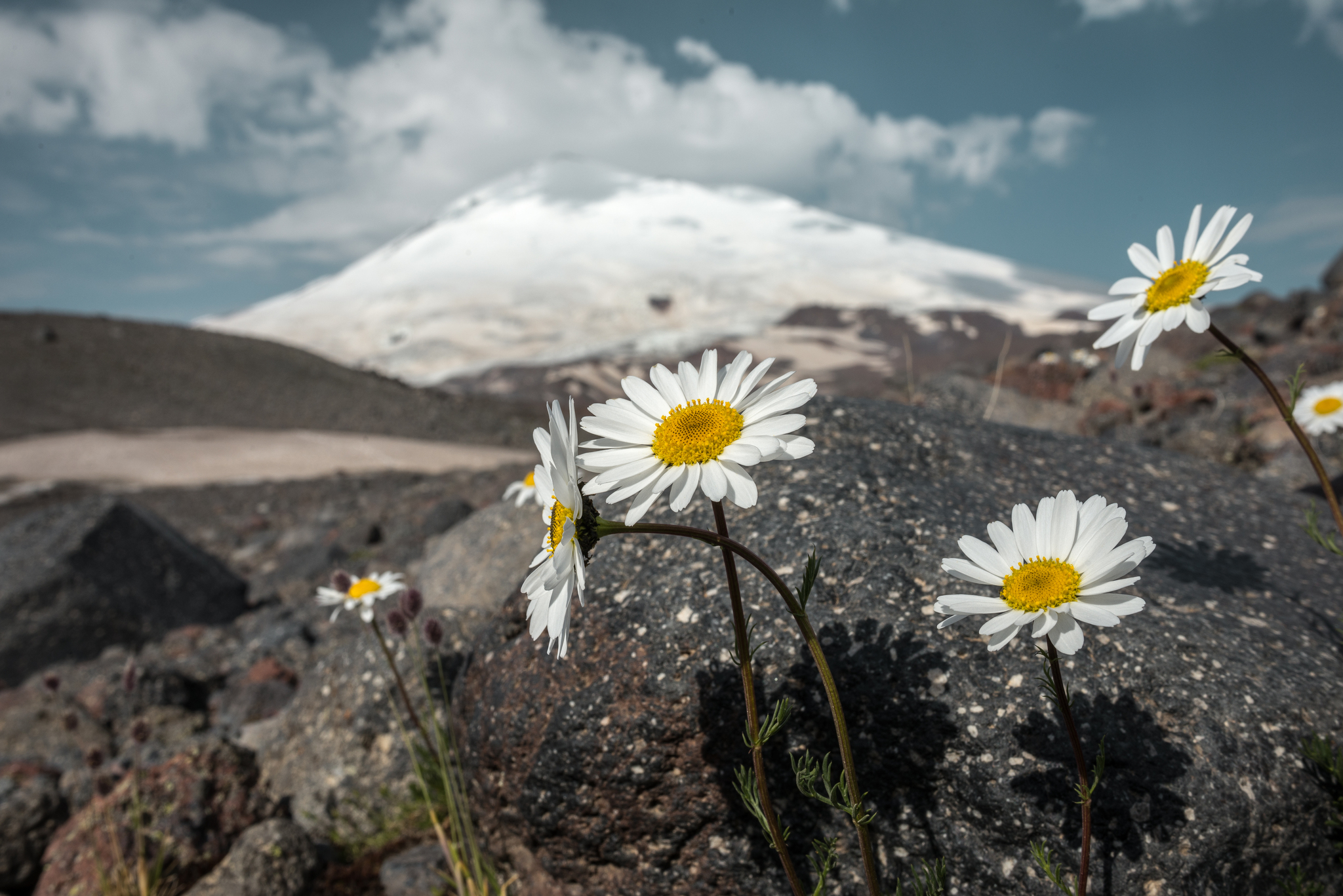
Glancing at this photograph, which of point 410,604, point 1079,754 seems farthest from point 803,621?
point 410,604

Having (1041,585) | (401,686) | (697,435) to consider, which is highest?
(697,435)

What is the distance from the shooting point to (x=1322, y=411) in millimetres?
3879

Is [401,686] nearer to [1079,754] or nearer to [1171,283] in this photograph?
[1079,754]

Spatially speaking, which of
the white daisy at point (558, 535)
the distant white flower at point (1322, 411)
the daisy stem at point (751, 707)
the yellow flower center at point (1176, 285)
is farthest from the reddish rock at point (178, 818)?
the distant white flower at point (1322, 411)

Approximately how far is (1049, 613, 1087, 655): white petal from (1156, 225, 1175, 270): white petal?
3.04 feet

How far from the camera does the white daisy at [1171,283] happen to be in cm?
154

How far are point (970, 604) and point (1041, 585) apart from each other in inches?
5.8

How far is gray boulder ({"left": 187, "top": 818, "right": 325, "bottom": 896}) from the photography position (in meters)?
2.89

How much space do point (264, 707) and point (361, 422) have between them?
18.4m

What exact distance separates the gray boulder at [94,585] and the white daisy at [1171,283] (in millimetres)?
8236

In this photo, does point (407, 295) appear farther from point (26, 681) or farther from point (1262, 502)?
point (1262, 502)

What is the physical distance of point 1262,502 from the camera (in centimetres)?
290

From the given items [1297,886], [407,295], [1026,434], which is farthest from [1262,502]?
[407,295]

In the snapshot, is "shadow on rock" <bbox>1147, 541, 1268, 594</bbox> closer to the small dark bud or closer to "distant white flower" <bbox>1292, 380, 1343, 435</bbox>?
"distant white flower" <bbox>1292, 380, 1343, 435</bbox>
